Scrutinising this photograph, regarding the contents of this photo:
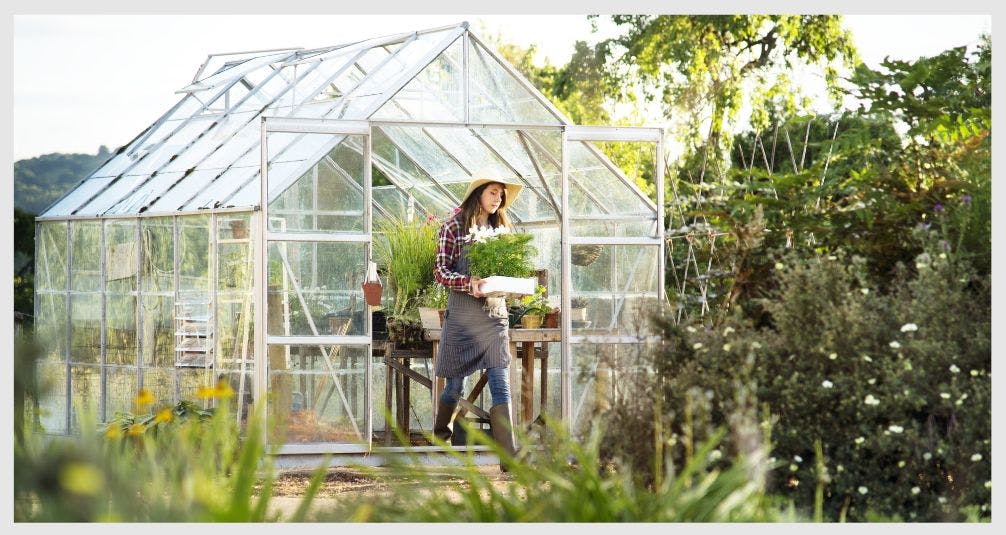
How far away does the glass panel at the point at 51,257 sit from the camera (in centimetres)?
1091

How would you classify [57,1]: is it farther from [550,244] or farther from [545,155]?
[550,244]

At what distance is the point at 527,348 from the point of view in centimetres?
834

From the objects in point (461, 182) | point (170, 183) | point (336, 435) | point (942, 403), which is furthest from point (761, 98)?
point (942, 403)

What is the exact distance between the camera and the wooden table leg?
8195mm

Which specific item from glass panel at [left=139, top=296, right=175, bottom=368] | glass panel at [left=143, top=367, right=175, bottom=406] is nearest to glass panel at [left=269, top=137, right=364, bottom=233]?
glass panel at [left=139, top=296, right=175, bottom=368]

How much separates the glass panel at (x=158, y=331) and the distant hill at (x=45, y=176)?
749 cm

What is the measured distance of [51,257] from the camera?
11156 mm

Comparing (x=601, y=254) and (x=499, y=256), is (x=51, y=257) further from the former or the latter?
(x=499, y=256)

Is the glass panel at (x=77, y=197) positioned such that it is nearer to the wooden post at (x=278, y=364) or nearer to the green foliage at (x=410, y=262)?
the green foliage at (x=410, y=262)

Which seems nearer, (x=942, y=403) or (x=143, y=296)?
(x=942, y=403)

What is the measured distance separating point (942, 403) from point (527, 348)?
3.67m

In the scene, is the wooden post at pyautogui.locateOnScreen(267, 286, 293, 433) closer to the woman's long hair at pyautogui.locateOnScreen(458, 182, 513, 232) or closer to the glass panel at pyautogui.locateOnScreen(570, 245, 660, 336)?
the woman's long hair at pyautogui.locateOnScreen(458, 182, 513, 232)

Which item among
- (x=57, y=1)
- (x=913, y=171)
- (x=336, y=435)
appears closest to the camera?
(x=57, y=1)

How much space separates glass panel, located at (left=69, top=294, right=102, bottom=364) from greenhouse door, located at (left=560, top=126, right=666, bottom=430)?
410 centimetres
